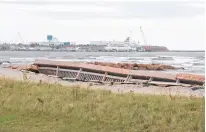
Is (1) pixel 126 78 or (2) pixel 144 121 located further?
(1) pixel 126 78

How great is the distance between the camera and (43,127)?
8.06m

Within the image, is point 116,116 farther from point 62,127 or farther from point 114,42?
point 114,42

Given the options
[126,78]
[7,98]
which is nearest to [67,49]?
[126,78]

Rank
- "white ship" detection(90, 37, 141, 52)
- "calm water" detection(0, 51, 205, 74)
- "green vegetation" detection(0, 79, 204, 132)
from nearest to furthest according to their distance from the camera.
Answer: "green vegetation" detection(0, 79, 204, 132)
"calm water" detection(0, 51, 205, 74)
"white ship" detection(90, 37, 141, 52)

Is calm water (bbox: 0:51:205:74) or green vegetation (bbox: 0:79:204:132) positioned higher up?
green vegetation (bbox: 0:79:204:132)

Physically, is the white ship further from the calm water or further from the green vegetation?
the green vegetation

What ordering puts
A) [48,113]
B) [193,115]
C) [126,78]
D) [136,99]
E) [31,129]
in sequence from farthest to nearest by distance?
1. [126,78]
2. [136,99]
3. [48,113]
4. [193,115]
5. [31,129]

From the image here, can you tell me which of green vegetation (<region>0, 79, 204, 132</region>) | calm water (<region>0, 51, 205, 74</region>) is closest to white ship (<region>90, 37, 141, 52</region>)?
calm water (<region>0, 51, 205, 74</region>)

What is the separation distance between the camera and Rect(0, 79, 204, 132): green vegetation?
796cm

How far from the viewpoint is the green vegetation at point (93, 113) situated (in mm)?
7961

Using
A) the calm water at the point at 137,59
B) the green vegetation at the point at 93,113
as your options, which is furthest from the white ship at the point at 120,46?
the green vegetation at the point at 93,113

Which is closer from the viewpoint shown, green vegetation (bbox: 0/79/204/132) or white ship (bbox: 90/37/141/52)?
green vegetation (bbox: 0/79/204/132)

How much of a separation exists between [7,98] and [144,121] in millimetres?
3913

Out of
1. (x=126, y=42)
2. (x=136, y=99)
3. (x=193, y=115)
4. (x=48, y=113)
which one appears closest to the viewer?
(x=193, y=115)
